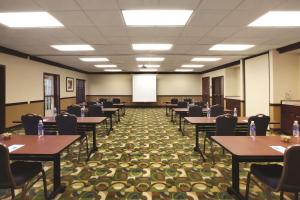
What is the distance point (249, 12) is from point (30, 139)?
391cm

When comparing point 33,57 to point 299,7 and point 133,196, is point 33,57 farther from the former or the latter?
point 299,7

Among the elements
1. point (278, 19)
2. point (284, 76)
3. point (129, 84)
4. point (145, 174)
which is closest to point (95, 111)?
point (145, 174)

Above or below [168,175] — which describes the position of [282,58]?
above

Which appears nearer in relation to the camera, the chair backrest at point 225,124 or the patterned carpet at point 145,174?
the patterned carpet at point 145,174

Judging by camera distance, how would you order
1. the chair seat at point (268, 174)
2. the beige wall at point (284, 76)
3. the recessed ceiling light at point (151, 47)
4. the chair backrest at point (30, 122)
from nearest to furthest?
the chair seat at point (268, 174)
the chair backrest at point (30, 122)
the recessed ceiling light at point (151, 47)
the beige wall at point (284, 76)

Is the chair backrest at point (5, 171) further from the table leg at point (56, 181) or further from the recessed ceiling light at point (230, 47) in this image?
the recessed ceiling light at point (230, 47)

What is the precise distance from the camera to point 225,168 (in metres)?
3.89

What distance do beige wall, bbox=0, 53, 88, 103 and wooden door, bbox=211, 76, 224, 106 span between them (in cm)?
899

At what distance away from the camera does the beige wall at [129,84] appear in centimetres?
1680

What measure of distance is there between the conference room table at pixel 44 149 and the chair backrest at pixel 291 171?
7.13 feet

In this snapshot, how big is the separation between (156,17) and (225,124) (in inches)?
90.5


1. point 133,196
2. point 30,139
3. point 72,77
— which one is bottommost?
point 133,196

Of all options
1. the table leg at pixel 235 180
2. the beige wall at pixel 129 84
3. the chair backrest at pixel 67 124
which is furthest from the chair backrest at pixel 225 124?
the beige wall at pixel 129 84

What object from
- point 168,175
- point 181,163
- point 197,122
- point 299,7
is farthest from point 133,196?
point 299,7
